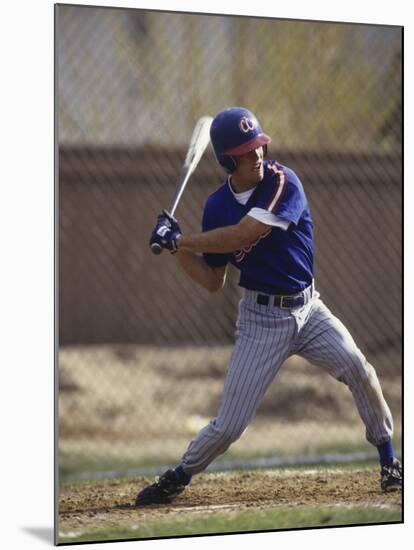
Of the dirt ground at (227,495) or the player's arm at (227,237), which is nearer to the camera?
the player's arm at (227,237)

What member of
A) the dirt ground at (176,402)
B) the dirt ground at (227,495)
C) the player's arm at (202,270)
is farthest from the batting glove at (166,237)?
the dirt ground at (176,402)

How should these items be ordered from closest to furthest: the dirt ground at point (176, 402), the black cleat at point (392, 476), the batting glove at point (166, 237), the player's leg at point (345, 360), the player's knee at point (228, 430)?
the batting glove at point (166, 237) < the player's knee at point (228, 430) < the player's leg at point (345, 360) < the black cleat at point (392, 476) < the dirt ground at point (176, 402)

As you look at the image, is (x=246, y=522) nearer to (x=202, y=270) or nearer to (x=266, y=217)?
(x=202, y=270)

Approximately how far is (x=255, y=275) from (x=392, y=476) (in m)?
1.16

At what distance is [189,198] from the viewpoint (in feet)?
29.4

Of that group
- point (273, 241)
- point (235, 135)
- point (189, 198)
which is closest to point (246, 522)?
point (273, 241)

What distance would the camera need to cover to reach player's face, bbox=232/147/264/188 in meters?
5.01

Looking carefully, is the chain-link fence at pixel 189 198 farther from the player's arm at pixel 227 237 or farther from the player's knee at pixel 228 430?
the player's arm at pixel 227 237

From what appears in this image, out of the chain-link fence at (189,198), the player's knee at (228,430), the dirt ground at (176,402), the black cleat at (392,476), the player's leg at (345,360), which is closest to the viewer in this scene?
the player's knee at (228,430)

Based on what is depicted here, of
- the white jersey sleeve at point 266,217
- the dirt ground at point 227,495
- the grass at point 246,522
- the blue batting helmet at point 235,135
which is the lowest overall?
the grass at point 246,522

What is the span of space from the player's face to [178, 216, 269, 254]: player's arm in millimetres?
202

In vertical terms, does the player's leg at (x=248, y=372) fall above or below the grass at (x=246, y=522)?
above

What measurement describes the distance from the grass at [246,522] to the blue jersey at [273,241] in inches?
39.5

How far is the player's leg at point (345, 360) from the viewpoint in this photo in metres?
5.18
